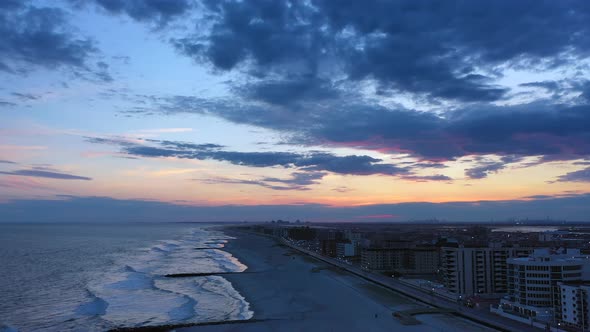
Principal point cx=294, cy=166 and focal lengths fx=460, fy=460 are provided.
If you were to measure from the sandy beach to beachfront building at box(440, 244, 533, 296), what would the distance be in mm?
8109

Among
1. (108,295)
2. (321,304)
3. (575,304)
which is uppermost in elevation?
(575,304)

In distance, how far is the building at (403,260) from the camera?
266 feet

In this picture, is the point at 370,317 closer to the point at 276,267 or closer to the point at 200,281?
the point at 200,281

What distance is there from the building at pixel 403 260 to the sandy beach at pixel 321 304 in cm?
1382

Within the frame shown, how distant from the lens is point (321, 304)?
151ft

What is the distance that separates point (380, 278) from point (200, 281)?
24.5m

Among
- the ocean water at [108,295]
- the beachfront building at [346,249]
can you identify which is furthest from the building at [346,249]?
the ocean water at [108,295]

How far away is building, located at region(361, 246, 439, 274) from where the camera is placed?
81.2 m

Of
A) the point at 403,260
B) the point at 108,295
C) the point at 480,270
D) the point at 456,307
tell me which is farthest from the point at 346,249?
the point at 456,307

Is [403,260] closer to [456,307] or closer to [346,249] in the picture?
[346,249]

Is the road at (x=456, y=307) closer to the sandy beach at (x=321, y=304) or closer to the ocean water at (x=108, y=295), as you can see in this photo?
the sandy beach at (x=321, y=304)

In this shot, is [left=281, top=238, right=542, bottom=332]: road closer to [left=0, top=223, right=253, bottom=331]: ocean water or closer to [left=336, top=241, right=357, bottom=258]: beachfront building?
[left=0, top=223, right=253, bottom=331]: ocean water

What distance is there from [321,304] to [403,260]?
42.9m

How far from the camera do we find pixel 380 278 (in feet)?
206
